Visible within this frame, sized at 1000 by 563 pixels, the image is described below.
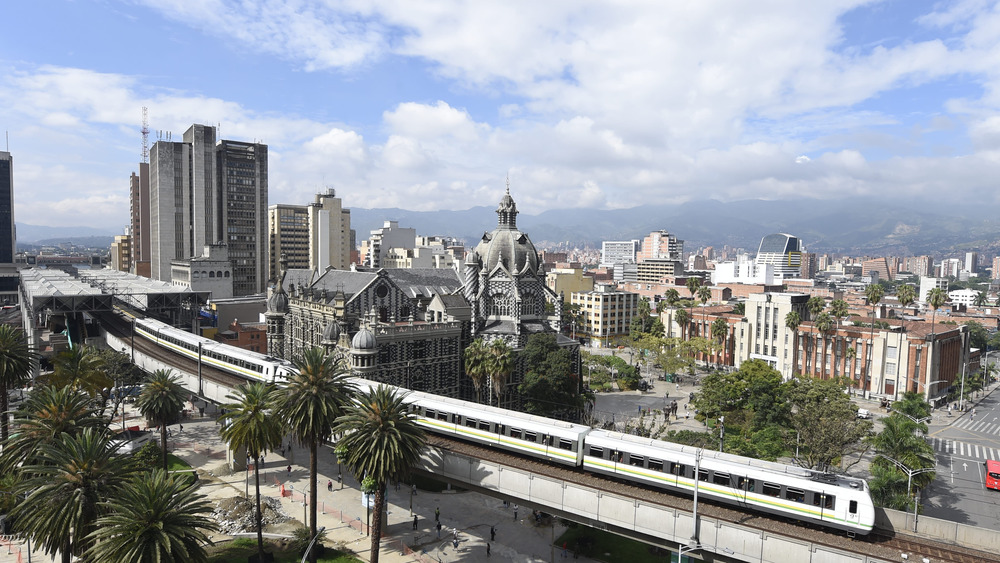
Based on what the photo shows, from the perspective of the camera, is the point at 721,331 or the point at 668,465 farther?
the point at 721,331

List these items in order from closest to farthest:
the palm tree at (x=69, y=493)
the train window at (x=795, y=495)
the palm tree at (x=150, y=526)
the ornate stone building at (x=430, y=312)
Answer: the palm tree at (x=150, y=526) → the palm tree at (x=69, y=493) → the train window at (x=795, y=495) → the ornate stone building at (x=430, y=312)

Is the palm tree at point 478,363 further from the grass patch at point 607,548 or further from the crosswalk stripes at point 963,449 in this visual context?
the crosswalk stripes at point 963,449

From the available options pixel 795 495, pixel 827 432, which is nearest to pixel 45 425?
pixel 795 495

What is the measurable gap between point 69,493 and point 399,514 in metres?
28.9

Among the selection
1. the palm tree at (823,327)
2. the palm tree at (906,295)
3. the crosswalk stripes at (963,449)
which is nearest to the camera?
the crosswalk stripes at (963,449)

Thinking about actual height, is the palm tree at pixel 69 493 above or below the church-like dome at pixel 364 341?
below

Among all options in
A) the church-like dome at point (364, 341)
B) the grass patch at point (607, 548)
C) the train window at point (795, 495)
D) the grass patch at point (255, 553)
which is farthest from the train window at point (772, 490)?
the church-like dome at point (364, 341)

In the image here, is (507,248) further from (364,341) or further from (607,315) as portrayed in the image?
(607,315)

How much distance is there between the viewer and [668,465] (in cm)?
3925

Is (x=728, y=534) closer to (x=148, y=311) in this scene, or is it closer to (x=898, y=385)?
(x=898, y=385)

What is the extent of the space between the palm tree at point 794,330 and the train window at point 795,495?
82319 millimetres

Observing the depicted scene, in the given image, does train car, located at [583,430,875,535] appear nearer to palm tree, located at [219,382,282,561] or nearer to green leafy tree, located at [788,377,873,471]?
green leafy tree, located at [788,377,873,471]

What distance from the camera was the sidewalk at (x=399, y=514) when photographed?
4856 cm

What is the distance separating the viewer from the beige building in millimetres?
156750
